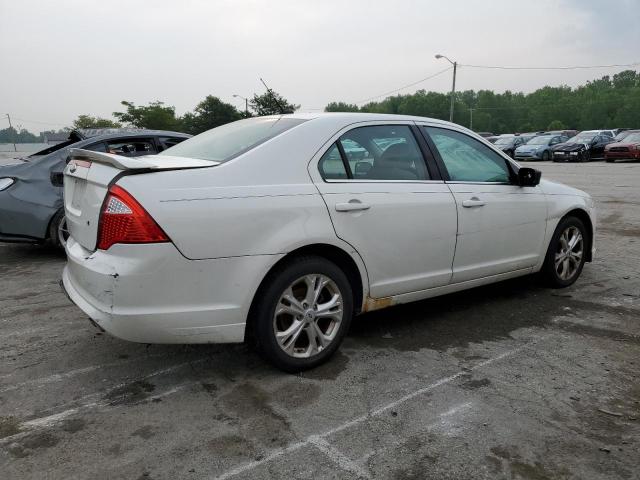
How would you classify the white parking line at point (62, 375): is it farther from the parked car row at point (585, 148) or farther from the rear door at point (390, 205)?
the parked car row at point (585, 148)

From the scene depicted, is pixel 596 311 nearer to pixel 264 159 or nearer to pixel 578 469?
pixel 578 469

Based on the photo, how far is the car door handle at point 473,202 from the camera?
4.11 meters

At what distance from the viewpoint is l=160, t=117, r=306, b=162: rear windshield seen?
3473 mm

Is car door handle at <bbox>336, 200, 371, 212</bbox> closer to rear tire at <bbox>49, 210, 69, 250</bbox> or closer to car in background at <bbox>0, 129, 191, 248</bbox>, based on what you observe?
car in background at <bbox>0, 129, 191, 248</bbox>

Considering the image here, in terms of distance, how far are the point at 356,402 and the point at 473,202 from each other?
189 centimetres

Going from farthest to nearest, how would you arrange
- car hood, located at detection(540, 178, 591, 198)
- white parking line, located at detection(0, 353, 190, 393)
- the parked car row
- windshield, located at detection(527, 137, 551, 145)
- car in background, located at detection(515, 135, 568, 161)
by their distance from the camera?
windshield, located at detection(527, 137, 551, 145) → car in background, located at detection(515, 135, 568, 161) → the parked car row → car hood, located at detection(540, 178, 591, 198) → white parking line, located at detection(0, 353, 190, 393)

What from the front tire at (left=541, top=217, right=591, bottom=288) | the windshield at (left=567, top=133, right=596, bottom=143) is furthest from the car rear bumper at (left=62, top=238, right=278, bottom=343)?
the windshield at (left=567, top=133, right=596, bottom=143)

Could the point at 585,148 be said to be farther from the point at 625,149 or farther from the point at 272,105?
the point at 272,105

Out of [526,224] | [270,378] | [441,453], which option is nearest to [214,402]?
[270,378]

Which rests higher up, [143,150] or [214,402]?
[143,150]

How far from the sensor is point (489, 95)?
437ft

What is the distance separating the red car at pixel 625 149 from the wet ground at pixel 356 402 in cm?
2454

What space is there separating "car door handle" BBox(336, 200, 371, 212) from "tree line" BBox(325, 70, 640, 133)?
95.4 meters

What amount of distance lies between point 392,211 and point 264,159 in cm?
96
